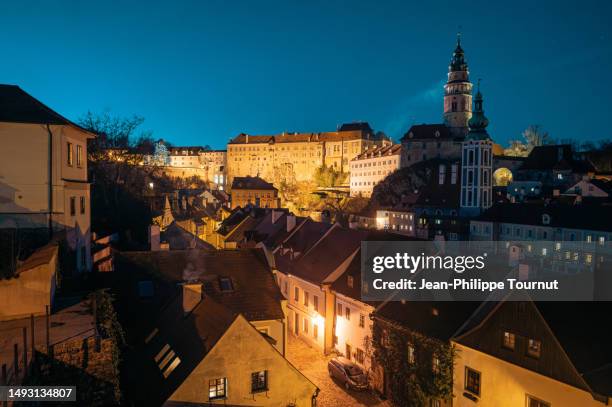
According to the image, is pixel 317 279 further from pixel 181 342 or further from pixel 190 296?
pixel 181 342

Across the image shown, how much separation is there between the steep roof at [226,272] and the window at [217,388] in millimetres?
5046

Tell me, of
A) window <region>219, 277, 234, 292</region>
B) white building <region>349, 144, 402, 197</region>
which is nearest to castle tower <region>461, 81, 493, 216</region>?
white building <region>349, 144, 402, 197</region>

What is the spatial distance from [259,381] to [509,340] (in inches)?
338

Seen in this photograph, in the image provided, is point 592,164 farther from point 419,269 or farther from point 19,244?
point 19,244

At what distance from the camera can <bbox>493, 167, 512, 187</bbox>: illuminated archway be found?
92188 mm

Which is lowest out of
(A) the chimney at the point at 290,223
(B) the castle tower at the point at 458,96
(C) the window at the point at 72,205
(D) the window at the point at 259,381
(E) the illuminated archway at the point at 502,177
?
(D) the window at the point at 259,381

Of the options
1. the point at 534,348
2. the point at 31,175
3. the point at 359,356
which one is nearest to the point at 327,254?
the point at 359,356

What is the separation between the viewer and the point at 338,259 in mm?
27062

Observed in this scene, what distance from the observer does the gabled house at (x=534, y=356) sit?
13227 millimetres

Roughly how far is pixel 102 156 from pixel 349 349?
28436 millimetres

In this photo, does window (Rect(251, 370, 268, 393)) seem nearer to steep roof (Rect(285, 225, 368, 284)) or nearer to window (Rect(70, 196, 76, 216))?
window (Rect(70, 196, 76, 216))

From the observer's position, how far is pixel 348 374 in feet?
68.9

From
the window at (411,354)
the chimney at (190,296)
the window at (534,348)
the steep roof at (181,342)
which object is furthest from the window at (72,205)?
the window at (534,348)

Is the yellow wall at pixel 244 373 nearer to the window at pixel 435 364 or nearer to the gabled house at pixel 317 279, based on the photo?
the window at pixel 435 364
